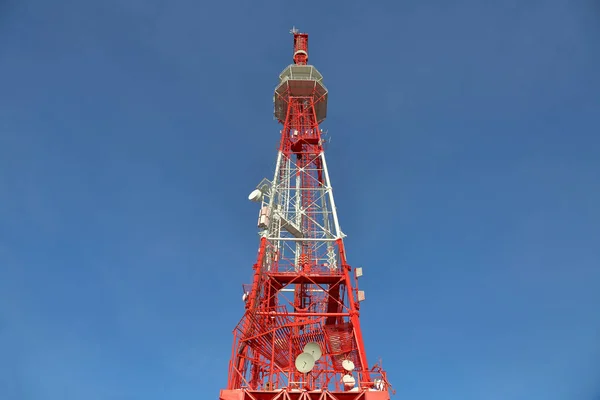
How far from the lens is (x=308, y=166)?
1683 inches

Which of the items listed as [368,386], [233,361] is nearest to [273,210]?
[233,361]

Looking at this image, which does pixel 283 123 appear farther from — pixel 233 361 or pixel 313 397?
pixel 313 397

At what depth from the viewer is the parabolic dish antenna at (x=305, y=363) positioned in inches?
1014

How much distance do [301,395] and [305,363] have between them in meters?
2.01

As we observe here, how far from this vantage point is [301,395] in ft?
80.0

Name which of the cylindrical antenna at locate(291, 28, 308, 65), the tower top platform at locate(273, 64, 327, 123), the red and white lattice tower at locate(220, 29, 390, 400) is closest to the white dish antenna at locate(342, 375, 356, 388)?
the red and white lattice tower at locate(220, 29, 390, 400)

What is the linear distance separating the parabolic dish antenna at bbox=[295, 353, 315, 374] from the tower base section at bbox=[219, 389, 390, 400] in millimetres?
1415

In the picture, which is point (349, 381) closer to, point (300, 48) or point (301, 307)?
point (301, 307)

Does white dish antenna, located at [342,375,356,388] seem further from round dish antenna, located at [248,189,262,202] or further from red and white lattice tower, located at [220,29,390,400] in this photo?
round dish antenna, located at [248,189,262,202]

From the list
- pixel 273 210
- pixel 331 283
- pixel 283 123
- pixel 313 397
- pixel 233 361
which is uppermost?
pixel 283 123

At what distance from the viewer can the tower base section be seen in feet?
80.1

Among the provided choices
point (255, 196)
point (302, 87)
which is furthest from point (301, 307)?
point (302, 87)

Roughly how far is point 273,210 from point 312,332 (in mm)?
9710

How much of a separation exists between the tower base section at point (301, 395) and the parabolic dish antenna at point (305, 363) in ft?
4.64
